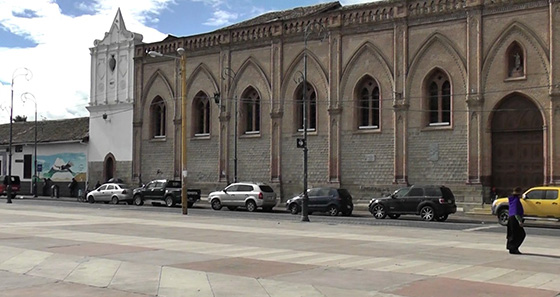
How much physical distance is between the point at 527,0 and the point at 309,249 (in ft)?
70.4

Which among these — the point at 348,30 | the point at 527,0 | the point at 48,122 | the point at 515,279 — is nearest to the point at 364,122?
the point at 348,30

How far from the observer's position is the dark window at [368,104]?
37.5 meters

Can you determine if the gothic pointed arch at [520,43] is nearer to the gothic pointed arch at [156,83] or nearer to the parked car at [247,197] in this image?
the parked car at [247,197]

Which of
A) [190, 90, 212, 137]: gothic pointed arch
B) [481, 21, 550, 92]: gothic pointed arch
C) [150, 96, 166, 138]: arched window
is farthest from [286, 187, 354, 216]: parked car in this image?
[150, 96, 166, 138]: arched window

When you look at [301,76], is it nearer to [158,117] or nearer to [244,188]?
[244,188]

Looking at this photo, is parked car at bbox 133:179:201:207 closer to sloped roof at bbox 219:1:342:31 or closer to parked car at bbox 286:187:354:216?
parked car at bbox 286:187:354:216

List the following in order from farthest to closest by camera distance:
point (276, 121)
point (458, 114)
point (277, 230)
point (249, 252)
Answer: point (276, 121) < point (458, 114) < point (277, 230) < point (249, 252)

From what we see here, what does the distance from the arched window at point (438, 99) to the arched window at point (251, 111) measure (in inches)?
461

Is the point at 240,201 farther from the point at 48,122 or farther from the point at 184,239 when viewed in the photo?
the point at 48,122

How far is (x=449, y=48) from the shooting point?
34.2m

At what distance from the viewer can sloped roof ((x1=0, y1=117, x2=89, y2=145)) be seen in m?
53.7

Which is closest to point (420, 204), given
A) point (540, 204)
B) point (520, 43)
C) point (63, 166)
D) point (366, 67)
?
point (540, 204)

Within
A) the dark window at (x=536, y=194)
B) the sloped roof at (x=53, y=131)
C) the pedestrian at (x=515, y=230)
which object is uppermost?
the sloped roof at (x=53, y=131)

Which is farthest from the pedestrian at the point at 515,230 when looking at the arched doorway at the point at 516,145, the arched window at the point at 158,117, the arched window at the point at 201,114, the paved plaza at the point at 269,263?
the arched window at the point at 158,117
